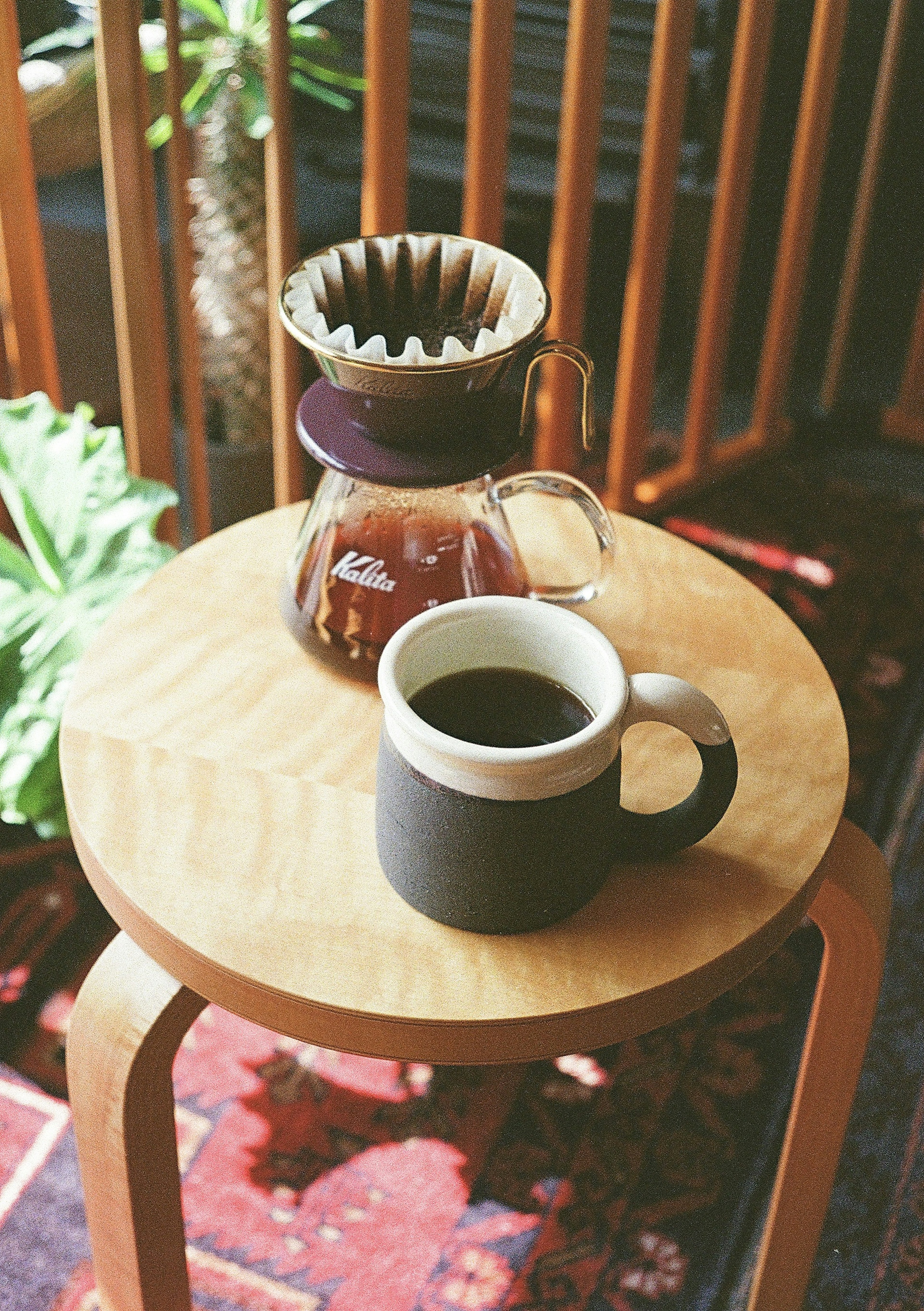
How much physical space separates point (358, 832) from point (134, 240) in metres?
0.70

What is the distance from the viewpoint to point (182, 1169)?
45.8 inches

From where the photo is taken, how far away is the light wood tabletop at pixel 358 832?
680 mm

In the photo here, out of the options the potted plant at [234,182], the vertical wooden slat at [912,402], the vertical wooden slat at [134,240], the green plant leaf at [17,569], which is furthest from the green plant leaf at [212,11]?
the vertical wooden slat at [912,402]

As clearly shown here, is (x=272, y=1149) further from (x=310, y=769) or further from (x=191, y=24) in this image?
(x=191, y=24)

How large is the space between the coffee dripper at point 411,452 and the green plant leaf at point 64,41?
1298 mm

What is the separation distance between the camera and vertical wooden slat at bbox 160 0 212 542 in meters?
1.16

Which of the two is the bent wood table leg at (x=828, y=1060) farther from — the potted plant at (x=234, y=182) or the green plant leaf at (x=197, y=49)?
the green plant leaf at (x=197, y=49)

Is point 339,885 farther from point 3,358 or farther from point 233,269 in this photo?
point 233,269

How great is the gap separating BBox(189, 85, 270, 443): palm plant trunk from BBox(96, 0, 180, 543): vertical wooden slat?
62cm

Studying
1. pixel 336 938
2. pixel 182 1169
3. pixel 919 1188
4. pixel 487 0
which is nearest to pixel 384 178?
pixel 487 0

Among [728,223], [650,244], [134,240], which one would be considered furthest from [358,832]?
[728,223]

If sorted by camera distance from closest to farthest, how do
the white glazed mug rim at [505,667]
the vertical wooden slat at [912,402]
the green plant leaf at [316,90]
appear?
the white glazed mug rim at [505,667] → the green plant leaf at [316,90] → the vertical wooden slat at [912,402]

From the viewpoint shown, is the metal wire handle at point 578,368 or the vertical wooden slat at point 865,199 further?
the vertical wooden slat at point 865,199

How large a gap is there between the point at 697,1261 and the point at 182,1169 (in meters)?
0.47
